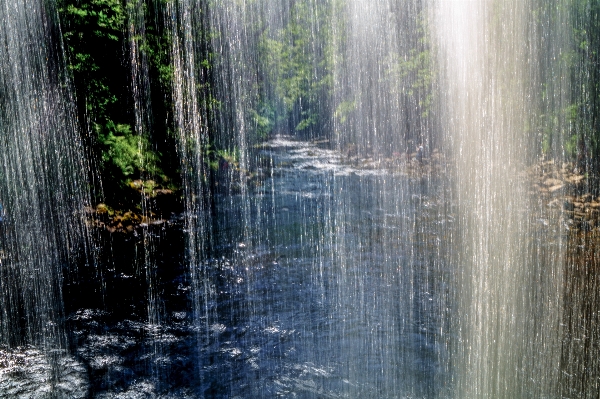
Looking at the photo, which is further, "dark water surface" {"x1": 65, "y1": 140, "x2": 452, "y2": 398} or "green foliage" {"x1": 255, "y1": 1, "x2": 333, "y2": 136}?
"green foliage" {"x1": 255, "y1": 1, "x2": 333, "y2": 136}

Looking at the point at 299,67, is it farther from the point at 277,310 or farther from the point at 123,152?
the point at 277,310

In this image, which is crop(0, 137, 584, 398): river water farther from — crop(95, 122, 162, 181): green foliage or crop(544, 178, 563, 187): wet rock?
crop(544, 178, 563, 187): wet rock

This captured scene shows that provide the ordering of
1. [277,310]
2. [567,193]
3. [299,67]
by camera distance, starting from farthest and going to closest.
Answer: [299,67] < [567,193] < [277,310]

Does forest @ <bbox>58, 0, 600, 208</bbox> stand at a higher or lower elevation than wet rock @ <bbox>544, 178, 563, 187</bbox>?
higher

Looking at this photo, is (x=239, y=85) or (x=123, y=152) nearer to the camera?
(x=123, y=152)

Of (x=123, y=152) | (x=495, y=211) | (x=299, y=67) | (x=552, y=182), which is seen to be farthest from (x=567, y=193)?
(x=299, y=67)

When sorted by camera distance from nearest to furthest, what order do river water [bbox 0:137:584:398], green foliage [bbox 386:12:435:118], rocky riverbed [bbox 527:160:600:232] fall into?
1. river water [bbox 0:137:584:398]
2. rocky riverbed [bbox 527:160:600:232]
3. green foliage [bbox 386:12:435:118]

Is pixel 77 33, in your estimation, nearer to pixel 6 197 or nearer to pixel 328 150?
pixel 6 197

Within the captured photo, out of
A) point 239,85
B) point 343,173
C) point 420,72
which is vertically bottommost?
point 343,173

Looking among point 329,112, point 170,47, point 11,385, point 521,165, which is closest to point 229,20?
point 170,47

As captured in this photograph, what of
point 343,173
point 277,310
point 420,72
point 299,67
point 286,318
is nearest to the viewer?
point 286,318

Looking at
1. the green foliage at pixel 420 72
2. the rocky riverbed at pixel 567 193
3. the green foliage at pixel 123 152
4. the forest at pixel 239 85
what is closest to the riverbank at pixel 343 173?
the rocky riverbed at pixel 567 193

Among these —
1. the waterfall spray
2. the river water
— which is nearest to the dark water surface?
the river water

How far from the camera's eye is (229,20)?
16.9 metres
